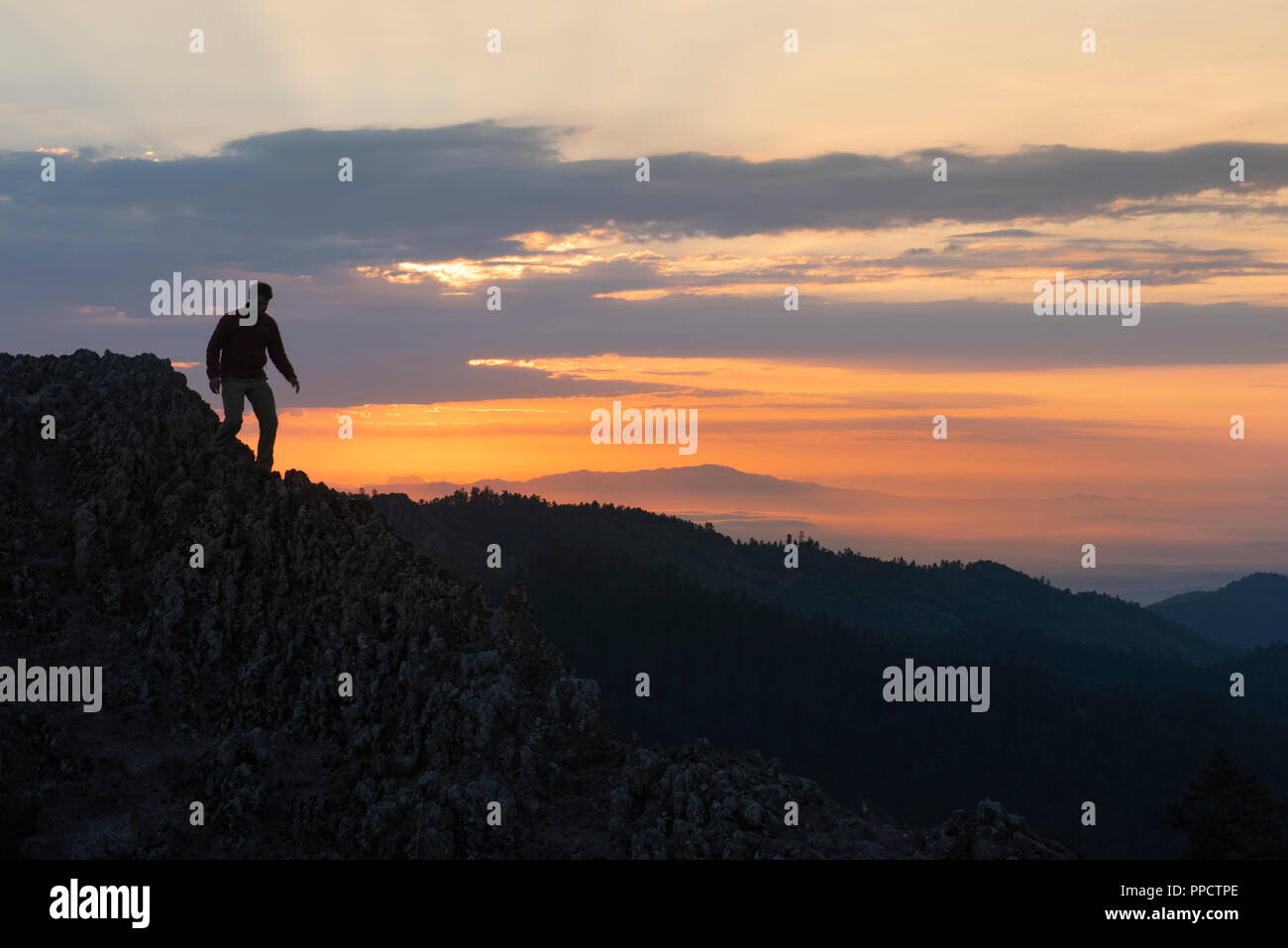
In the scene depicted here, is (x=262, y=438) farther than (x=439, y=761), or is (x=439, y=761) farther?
(x=262, y=438)

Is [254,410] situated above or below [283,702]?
above

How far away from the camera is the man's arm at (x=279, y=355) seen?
104ft

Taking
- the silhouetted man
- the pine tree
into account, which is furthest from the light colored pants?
the pine tree

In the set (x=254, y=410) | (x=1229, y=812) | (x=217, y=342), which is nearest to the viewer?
(x=217, y=342)

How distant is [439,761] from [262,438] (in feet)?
37.7

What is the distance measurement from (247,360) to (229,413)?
7.71ft

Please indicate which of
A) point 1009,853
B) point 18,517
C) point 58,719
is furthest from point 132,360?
point 1009,853

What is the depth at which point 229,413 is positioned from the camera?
33.1m

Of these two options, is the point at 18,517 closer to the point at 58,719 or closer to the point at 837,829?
the point at 58,719

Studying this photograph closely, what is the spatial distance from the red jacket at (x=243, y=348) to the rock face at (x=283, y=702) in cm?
A: 445

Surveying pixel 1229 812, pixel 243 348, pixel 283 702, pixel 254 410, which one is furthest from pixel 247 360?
pixel 1229 812

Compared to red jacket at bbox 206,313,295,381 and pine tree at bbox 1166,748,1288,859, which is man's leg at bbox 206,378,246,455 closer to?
red jacket at bbox 206,313,295,381

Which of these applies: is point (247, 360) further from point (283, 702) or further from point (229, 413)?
point (283, 702)

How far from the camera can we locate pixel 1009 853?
25016 mm
